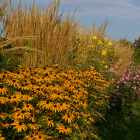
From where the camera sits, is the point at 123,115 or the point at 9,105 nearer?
the point at 9,105

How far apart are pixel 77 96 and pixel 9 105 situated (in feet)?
3.37

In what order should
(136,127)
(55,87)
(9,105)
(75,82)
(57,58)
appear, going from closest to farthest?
(9,105)
(55,87)
(75,82)
(136,127)
(57,58)

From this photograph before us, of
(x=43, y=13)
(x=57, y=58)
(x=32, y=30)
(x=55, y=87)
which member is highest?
(x=43, y=13)

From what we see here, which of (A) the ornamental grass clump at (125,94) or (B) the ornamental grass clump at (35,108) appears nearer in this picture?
(B) the ornamental grass clump at (35,108)

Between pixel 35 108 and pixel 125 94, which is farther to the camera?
pixel 125 94

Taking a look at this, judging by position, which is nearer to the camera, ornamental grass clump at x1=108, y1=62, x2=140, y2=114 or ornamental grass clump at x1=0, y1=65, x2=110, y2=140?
ornamental grass clump at x1=0, y1=65, x2=110, y2=140

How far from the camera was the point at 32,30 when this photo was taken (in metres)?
4.34

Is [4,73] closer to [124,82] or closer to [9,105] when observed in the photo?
[9,105]

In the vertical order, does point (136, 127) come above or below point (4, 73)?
below

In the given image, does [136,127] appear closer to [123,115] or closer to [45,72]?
[123,115]

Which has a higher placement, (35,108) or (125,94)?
(125,94)

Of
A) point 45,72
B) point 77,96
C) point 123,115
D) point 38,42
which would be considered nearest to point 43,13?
point 38,42

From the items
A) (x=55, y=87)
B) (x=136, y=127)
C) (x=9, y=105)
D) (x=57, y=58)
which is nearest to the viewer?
(x=9, y=105)

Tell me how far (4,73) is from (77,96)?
3.72 ft
